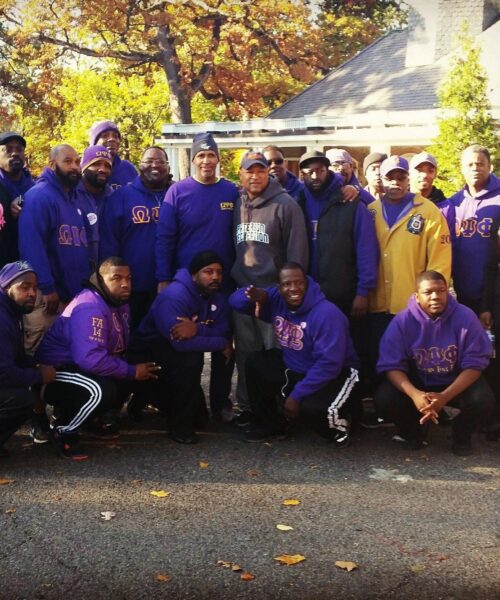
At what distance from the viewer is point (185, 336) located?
5.77 meters

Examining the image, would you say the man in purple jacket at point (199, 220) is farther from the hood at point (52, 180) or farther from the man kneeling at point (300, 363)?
the hood at point (52, 180)

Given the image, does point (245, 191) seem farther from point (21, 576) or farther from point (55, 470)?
point (21, 576)

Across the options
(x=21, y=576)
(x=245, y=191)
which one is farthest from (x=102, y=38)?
(x=21, y=576)

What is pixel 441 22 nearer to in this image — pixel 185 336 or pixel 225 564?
pixel 185 336

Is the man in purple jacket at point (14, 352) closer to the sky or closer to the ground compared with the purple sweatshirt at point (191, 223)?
closer to the ground

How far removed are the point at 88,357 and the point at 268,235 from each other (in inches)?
64.9

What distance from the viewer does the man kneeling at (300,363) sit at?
551 cm

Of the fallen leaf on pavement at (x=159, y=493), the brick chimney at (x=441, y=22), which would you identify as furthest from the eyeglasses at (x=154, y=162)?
the brick chimney at (x=441, y=22)

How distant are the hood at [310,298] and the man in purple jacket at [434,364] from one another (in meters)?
0.55

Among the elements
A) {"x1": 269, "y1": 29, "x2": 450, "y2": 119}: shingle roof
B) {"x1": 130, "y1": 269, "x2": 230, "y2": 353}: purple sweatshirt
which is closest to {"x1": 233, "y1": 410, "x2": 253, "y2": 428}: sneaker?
{"x1": 130, "y1": 269, "x2": 230, "y2": 353}: purple sweatshirt

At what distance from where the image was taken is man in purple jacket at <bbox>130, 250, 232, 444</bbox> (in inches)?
227

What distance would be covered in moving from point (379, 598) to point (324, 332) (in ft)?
7.45

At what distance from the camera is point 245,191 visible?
6.11 meters

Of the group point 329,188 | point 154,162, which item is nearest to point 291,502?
point 329,188
